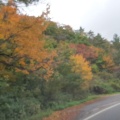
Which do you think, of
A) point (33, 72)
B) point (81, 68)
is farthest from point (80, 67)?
point (33, 72)

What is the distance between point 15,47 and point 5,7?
1.97 metres

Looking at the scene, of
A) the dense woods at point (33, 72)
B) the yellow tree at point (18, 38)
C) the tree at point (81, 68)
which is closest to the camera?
the yellow tree at point (18, 38)

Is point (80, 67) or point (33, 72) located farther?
point (80, 67)

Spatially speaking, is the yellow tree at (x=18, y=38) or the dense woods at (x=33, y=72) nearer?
the yellow tree at (x=18, y=38)

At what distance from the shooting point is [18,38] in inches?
714

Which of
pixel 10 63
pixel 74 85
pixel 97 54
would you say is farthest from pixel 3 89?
pixel 97 54

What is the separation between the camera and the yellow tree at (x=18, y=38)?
698 inches

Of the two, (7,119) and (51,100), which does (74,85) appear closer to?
(51,100)

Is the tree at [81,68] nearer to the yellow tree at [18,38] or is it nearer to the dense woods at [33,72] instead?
the dense woods at [33,72]

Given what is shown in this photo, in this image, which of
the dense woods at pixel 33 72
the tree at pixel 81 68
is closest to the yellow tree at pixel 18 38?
the dense woods at pixel 33 72

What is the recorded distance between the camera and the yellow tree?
698 inches

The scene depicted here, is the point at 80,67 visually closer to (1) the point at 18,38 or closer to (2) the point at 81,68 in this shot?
(2) the point at 81,68

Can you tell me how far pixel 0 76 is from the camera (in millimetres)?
21141

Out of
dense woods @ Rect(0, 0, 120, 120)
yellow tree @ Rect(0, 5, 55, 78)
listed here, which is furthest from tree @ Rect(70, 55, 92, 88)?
yellow tree @ Rect(0, 5, 55, 78)
